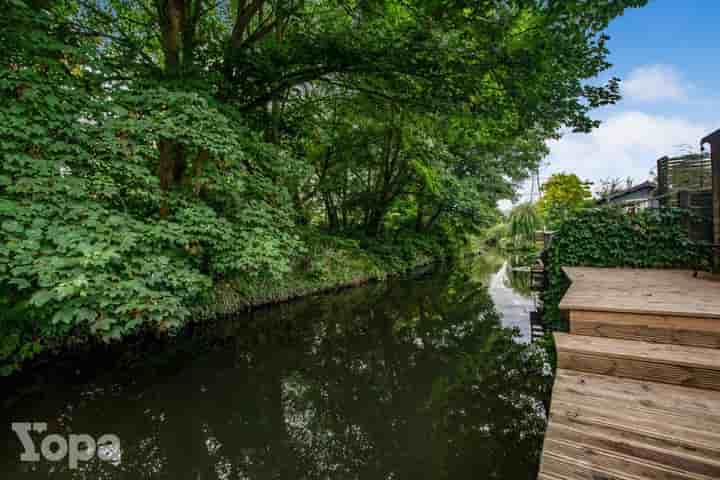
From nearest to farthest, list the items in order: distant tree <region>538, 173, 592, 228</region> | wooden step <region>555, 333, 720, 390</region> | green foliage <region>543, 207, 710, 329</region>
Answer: wooden step <region>555, 333, 720, 390</region>
green foliage <region>543, 207, 710, 329</region>
distant tree <region>538, 173, 592, 228</region>

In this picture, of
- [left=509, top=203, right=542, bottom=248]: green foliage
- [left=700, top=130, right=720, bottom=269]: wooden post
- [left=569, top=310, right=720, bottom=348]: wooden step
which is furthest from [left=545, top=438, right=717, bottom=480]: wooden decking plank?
[left=509, top=203, right=542, bottom=248]: green foliage

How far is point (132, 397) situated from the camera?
343 centimetres

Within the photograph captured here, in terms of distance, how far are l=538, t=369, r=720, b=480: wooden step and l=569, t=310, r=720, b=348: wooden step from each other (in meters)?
0.67

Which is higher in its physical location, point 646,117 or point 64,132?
point 646,117

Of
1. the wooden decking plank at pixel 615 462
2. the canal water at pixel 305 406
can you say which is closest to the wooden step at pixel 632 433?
the wooden decking plank at pixel 615 462

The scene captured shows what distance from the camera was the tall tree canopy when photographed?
2.93 m

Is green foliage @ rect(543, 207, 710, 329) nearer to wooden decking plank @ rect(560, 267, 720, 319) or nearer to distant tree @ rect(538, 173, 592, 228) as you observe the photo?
wooden decking plank @ rect(560, 267, 720, 319)

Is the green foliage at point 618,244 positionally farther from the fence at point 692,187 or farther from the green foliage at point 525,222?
the green foliage at point 525,222

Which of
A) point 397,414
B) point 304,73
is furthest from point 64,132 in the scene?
point 397,414

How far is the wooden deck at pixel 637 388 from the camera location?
118 cm

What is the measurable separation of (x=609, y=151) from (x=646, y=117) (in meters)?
13.6

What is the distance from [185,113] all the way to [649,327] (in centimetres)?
524

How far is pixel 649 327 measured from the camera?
235 centimetres

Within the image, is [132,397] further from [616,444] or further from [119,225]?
[616,444]
